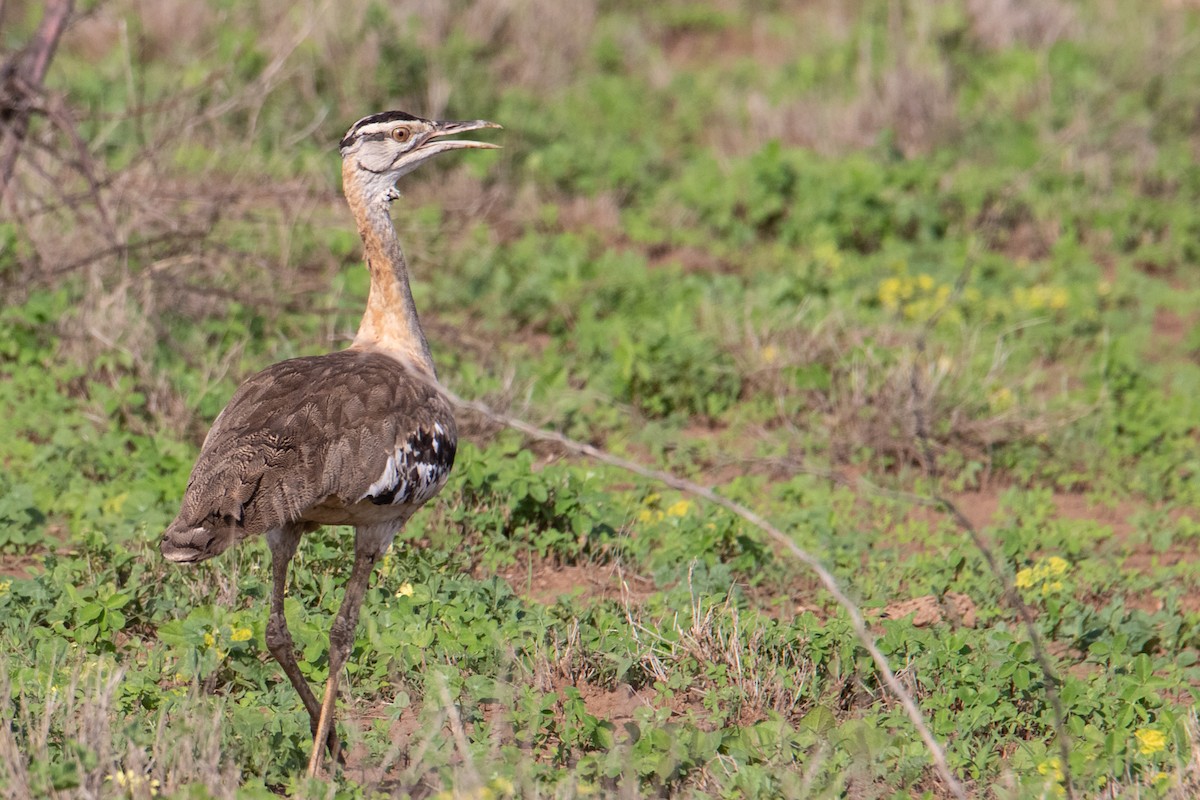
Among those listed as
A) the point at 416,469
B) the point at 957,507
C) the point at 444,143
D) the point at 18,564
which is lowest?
the point at 957,507

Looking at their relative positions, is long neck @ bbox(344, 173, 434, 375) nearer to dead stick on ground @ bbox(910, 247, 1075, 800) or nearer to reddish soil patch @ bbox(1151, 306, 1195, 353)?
dead stick on ground @ bbox(910, 247, 1075, 800)

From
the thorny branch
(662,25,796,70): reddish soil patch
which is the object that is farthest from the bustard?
(662,25,796,70): reddish soil patch

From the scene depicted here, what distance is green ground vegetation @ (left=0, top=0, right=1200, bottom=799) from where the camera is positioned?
4.40 m

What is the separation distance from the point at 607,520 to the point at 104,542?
5.96 feet

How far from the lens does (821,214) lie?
8922mm

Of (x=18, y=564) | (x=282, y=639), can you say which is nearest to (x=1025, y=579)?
(x=282, y=639)

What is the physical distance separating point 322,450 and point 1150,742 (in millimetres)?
Result: 2486

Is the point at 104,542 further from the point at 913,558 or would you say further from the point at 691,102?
the point at 691,102

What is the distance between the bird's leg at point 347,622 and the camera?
434cm

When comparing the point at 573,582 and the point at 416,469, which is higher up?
the point at 416,469

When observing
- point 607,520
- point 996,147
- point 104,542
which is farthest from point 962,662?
point 996,147

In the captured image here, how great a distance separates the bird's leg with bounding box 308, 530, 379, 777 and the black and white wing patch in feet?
0.68

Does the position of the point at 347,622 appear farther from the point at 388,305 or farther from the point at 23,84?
the point at 23,84

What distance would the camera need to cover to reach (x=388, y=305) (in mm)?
5098
